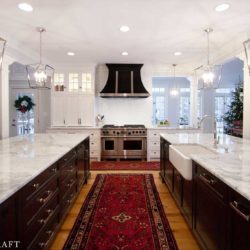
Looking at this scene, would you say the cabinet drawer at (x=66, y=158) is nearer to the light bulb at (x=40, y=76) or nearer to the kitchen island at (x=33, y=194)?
the kitchen island at (x=33, y=194)

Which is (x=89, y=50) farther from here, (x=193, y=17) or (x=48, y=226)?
(x=48, y=226)

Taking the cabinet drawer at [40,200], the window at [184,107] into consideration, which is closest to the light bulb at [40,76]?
the cabinet drawer at [40,200]

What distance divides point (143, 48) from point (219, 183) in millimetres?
3617

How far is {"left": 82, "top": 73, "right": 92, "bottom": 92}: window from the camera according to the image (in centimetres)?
612

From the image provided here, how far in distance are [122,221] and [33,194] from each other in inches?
54.1

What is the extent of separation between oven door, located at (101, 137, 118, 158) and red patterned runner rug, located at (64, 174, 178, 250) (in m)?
1.98

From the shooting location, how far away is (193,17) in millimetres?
3057

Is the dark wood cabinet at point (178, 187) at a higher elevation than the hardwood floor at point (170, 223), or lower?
higher

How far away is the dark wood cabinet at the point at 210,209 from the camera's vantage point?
→ 155 cm

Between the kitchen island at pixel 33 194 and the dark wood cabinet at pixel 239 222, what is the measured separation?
132 cm

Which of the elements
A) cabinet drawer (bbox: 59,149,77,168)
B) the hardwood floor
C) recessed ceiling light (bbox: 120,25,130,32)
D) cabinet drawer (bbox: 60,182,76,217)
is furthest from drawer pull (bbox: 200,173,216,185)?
recessed ceiling light (bbox: 120,25,130,32)

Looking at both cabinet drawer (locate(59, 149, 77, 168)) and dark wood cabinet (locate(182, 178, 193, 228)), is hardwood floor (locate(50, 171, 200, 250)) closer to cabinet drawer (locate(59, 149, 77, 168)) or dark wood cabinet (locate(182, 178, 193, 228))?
dark wood cabinet (locate(182, 178, 193, 228))

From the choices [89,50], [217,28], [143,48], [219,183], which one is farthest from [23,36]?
[219,183]

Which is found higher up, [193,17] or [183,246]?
[193,17]
